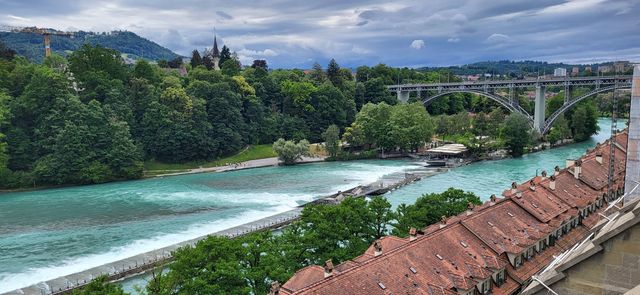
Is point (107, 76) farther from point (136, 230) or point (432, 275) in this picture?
point (432, 275)

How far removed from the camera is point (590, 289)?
5.73 meters

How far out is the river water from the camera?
37062mm

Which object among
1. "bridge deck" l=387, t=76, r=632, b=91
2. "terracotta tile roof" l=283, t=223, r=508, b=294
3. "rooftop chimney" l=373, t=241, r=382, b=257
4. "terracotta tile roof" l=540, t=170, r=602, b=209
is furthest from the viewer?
"bridge deck" l=387, t=76, r=632, b=91

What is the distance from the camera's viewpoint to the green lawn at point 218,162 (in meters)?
76.2

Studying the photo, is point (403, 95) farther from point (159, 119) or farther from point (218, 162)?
point (159, 119)

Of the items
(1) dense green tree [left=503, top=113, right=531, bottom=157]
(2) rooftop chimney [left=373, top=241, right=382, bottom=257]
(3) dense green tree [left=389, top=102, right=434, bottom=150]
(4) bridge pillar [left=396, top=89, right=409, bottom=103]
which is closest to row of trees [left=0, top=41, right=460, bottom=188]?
(3) dense green tree [left=389, top=102, right=434, bottom=150]

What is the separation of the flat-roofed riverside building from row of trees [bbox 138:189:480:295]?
296cm

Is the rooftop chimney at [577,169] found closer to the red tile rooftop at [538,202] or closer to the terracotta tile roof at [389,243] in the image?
the red tile rooftop at [538,202]

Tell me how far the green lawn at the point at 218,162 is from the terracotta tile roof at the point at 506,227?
58832 mm

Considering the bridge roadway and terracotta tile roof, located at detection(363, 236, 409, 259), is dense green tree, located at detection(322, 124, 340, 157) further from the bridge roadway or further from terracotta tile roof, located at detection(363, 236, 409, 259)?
terracotta tile roof, located at detection(363, 236, 409, 259)

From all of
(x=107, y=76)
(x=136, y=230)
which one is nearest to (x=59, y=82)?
(x=107, y=76)

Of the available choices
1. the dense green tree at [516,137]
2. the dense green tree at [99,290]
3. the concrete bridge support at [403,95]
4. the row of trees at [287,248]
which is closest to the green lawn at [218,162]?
the dense green tree at [516,137]

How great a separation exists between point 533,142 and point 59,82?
76922 mm

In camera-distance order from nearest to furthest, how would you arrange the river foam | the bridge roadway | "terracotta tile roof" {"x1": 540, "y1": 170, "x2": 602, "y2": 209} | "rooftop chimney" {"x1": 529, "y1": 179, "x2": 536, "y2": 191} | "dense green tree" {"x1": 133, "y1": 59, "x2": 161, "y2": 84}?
"rooftop chimney" {"x1": 529, "y1": 179, "x2": 536, "y2": 191}, "terracotta tile roof" {"x1": 540, "y1": 170, "x2": 602, "y2": 209}, the river foam, the bridge roadway, "dense green tree" {"x1": 133, "y1": 59, "x2": 161, "y2": 84}
